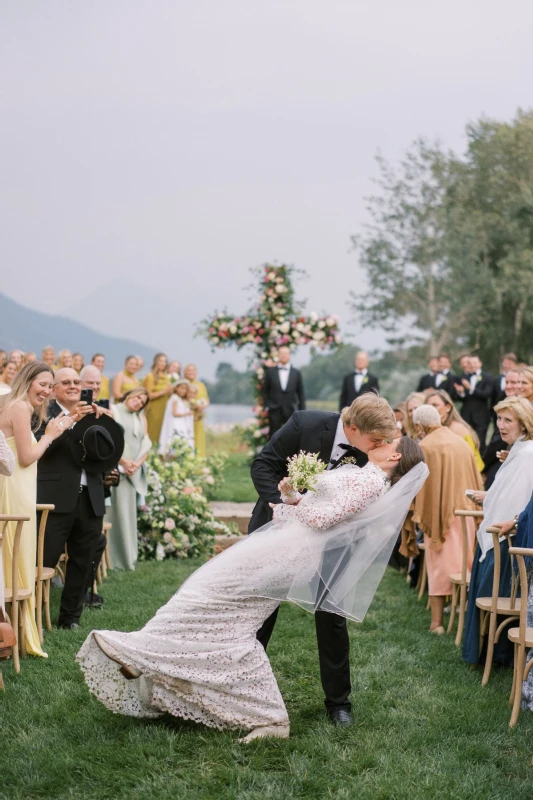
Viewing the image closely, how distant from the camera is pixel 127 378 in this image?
13234 millimetres

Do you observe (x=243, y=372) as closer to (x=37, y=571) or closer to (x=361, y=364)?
(x=361, y=364)

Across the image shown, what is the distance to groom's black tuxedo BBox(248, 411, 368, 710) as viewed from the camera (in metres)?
4.39

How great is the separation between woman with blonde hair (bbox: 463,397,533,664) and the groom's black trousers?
1414 millimetres

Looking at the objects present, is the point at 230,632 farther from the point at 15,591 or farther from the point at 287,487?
the point at 15,591

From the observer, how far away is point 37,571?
610 cm

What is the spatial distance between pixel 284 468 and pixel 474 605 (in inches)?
68.5

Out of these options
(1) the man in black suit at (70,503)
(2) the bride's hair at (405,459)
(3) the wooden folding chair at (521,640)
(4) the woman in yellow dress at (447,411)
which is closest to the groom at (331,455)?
(2) the bride's hair at (405,459)

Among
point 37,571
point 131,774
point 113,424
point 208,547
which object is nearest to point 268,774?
point 131,774

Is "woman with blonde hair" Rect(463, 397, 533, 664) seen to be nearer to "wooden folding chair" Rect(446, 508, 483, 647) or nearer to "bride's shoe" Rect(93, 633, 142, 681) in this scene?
"wooden folding chair" Rect(446, 508, 483, 647)

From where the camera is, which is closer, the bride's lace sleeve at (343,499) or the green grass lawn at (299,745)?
the green grass lawn at (299,745)

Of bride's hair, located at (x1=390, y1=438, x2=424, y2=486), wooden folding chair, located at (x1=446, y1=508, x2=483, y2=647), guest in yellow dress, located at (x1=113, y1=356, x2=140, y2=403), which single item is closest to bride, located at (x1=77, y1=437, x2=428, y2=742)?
bride's hair, located at (x1=390, y1=438, x2=424, y2=486)

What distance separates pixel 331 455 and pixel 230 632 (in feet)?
3.41

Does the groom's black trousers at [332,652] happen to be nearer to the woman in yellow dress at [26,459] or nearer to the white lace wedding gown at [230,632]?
the white lace wedding gown at [230,632]

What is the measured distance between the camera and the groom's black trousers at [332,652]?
436 cm
